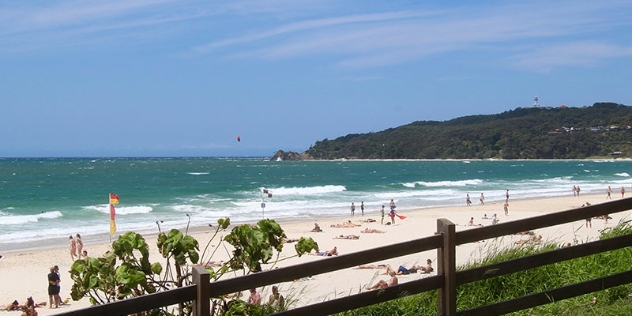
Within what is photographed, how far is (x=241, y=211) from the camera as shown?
1580 inches

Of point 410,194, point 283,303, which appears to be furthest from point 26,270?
point 410,194

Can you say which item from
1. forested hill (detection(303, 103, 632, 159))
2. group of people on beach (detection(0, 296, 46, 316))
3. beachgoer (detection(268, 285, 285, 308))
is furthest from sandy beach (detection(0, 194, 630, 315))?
forested hill (detection(303, 103, 632, 159))

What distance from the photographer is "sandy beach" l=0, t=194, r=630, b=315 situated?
1171 centimetres

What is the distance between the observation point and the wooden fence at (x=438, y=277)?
3.30 m

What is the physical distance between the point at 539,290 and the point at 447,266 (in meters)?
1.80

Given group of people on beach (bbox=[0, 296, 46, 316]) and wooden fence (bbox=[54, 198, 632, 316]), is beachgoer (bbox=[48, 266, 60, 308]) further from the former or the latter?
wooden fence (bbox=[54, 198, 632, 316])

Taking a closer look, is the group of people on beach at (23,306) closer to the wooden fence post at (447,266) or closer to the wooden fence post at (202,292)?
the wooden fence post at (202,292)

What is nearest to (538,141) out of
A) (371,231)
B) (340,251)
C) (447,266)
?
(371,231)

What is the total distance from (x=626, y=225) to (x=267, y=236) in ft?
14.9

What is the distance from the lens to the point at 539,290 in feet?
17.6

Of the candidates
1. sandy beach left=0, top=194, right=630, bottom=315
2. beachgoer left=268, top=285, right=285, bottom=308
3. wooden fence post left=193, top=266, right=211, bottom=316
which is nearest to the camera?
wooden fence post left=193, top=266, right=211, bottom=316

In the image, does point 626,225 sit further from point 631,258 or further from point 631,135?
point 631,135

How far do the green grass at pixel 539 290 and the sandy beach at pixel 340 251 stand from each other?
44cm

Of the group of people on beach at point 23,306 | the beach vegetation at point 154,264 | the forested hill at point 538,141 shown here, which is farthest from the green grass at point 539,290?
the forested hill at point 538,141
